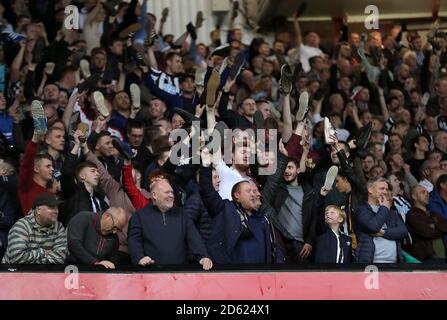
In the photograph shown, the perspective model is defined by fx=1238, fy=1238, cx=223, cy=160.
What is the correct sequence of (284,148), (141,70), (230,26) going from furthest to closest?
(230,26) < (141,70) < (284,148)

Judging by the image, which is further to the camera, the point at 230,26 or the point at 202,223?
the point at 230,26

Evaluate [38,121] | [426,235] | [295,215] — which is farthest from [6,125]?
[426,235]

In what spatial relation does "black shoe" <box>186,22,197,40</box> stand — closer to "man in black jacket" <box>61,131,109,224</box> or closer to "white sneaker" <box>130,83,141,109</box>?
"white sneaker" <box>130,83,141,109</box>

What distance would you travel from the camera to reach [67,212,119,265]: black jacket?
951 cm

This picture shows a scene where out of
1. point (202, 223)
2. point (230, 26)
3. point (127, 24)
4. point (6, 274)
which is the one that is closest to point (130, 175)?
point (202, 223)

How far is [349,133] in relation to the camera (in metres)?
14.2

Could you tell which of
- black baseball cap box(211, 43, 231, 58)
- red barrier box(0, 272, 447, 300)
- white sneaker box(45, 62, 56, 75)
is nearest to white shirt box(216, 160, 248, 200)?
red barrier box(0, 272, 447, 300)

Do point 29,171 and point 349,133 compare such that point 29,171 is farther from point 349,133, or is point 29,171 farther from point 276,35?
point 276,35

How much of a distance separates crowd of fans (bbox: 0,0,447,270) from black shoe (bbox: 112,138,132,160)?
0.12ft

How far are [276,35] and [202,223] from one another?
9.10 meters

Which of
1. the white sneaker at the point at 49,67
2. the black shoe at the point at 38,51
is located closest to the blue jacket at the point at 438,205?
the white sneaker at the point at 49,67

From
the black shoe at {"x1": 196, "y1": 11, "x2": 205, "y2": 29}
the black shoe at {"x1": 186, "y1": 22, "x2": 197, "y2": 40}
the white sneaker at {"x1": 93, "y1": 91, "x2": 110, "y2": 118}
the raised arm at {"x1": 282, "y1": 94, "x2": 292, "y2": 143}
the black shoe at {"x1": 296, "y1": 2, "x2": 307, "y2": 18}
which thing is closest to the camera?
the white sneaker at {"x1": 93, "y1": 91, "x2": 110, "y2": 118}

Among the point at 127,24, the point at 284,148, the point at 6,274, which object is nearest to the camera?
the point at 6,274

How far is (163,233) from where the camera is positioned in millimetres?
9531
